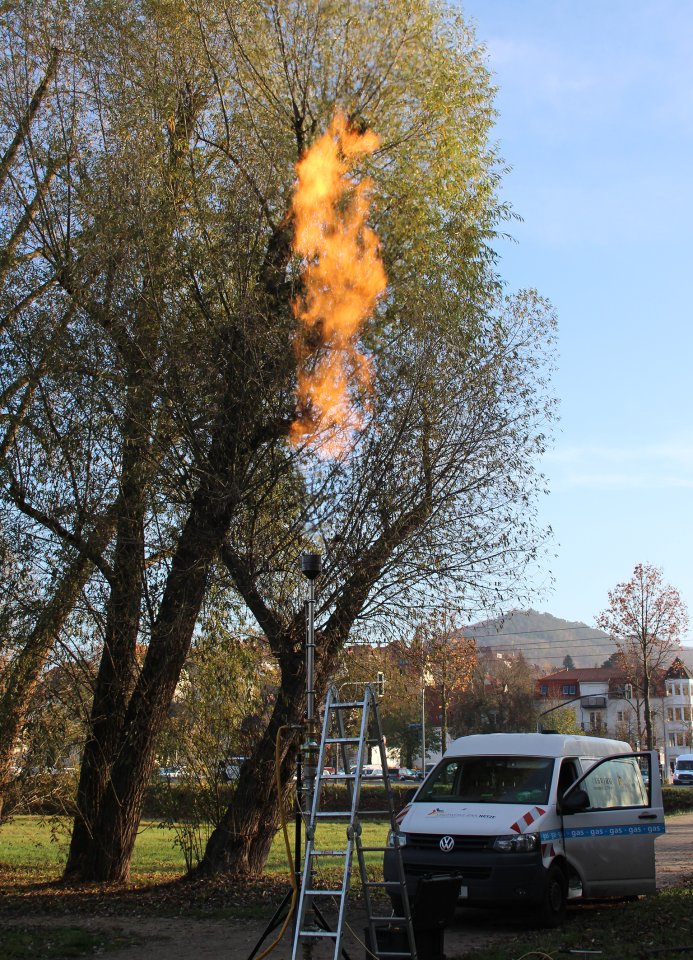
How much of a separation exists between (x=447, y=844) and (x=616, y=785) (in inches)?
113

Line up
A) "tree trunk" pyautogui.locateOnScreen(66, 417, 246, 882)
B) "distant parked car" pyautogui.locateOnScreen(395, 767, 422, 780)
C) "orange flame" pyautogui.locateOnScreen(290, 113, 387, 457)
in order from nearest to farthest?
"orange flame" pyautogui.locateOnScreen(290, 113, 387, 457)
"tree trunk" pyautogui.locateOnScreen(66, 417, 246, 882)
"distant parked car" pyautogui.locateOnScreen(395, 767, 422, 780)

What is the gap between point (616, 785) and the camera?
42.6 ft

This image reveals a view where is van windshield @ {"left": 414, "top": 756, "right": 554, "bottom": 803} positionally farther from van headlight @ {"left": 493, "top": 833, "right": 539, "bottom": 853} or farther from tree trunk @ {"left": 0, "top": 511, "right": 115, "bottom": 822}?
tree trunk @ {"left": 0, "top": 511, "right": 115, "bottom": 822}

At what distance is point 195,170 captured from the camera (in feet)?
52.0

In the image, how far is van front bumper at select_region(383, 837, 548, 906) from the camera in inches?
431

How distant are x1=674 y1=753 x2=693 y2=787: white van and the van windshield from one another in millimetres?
62962

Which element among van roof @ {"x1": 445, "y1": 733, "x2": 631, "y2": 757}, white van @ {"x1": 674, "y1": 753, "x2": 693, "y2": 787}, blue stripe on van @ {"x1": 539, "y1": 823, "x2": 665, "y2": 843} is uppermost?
white van @ {"x1": 674, "y1": 753, "x2": 693, "y2": 787}

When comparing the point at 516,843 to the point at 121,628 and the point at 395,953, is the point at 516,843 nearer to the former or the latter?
the point at 395,953

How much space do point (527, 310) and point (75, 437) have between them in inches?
282

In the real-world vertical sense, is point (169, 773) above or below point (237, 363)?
below

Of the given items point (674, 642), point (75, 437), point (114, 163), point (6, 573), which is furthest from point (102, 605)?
point (674, 642)

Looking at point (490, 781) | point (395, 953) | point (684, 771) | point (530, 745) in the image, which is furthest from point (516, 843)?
point (684, 771)

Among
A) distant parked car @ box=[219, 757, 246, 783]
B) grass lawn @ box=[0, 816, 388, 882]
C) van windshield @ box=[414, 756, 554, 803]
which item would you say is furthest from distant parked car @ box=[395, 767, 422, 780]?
van windshield @ box=[414, 756, 554, 803]

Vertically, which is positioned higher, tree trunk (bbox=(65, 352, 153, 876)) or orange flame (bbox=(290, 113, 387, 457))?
orange flame (bbox=(290, 113, 387, 457))
